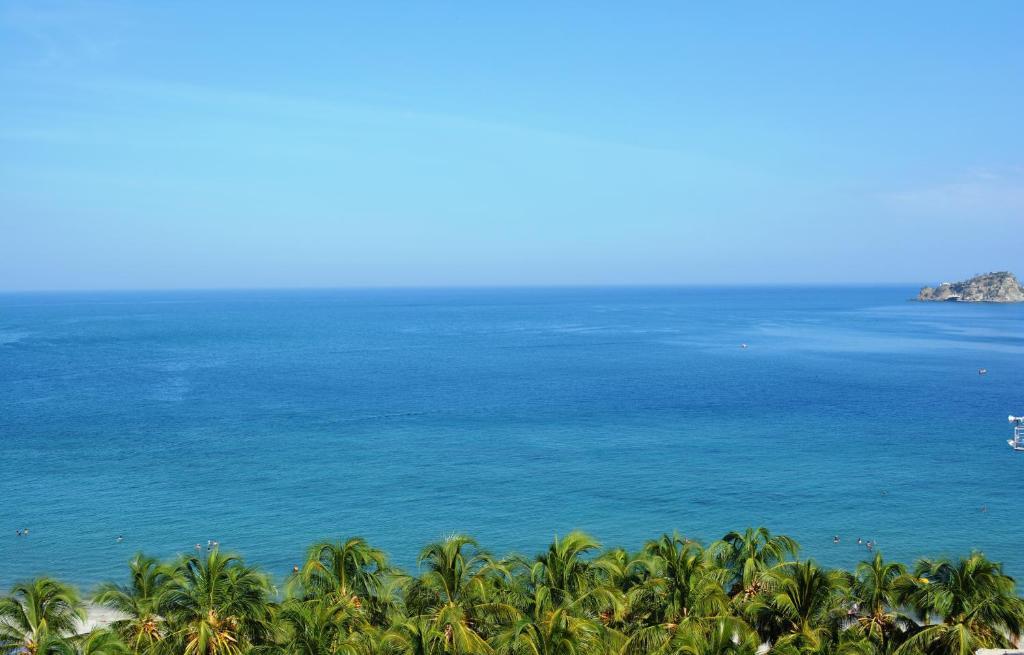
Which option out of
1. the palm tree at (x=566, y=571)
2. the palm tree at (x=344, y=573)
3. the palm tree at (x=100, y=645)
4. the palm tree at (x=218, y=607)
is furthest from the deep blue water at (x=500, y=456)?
the palm tree at (x=100, y=645)

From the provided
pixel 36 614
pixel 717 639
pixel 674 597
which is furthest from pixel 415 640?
pixel 36 614

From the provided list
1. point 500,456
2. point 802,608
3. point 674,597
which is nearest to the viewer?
point 802,608

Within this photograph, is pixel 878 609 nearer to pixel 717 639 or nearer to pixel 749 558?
pixel 749 558

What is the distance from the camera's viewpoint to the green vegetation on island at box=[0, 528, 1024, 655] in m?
24.5

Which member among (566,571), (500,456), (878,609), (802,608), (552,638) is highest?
(552,638)

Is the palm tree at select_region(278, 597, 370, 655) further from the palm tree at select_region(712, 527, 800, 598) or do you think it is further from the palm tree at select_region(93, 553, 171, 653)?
the palm tree at select_region(712, 527, 800, 598)

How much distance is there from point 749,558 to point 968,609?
694 centimetres

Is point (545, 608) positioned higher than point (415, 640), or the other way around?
point (415, 640)

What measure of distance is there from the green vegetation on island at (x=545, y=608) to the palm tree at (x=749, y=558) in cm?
7

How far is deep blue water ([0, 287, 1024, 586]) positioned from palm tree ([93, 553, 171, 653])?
76.2 ft

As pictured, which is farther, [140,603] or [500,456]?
[500,456]

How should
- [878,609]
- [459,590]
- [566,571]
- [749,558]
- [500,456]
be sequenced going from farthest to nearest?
1. [500,456]
2. [749,558]
3. [566,571]
4. [459,590]
5. [878,609]

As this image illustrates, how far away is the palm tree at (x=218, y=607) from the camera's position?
26203mm

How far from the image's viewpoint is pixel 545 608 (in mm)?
27797
